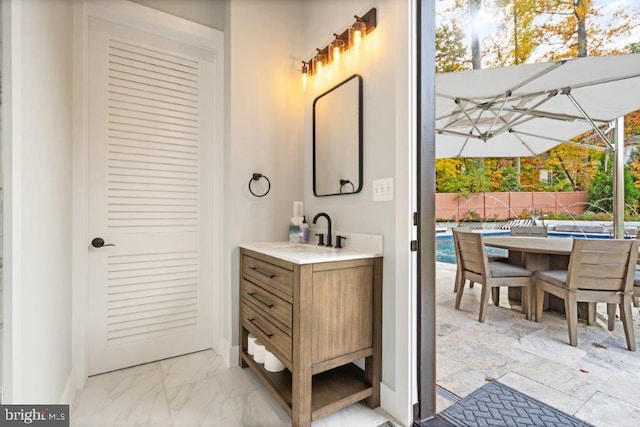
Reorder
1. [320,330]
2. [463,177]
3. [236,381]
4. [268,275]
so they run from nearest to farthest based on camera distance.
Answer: [320,330], [268,275], [236,381], [463,177]

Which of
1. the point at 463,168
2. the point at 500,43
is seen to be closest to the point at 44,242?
the point at 500,43

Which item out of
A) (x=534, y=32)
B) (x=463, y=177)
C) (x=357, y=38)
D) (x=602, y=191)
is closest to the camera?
(x=357, y=38)

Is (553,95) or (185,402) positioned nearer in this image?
(185,402)

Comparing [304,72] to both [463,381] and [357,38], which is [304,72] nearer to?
[357,38]

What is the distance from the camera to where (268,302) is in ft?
5.54

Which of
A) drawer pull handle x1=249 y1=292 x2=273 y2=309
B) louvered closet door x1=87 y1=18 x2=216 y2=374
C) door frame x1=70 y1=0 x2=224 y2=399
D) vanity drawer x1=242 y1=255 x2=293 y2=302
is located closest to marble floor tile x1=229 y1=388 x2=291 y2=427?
drawer pull handle x1=249 y1=292 x2=273 y2=309

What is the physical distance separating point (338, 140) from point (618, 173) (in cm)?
446

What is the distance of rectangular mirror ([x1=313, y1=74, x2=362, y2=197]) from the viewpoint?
6.01ft

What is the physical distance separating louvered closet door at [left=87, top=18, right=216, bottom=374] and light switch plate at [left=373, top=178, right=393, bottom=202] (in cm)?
135

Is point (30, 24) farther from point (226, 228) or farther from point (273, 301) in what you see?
point (273, 301)

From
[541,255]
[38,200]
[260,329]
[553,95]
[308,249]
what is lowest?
[260,329]

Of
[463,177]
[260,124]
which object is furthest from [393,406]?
[463,177]

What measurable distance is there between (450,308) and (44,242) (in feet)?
11.2

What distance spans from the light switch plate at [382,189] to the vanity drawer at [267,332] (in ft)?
2.93
